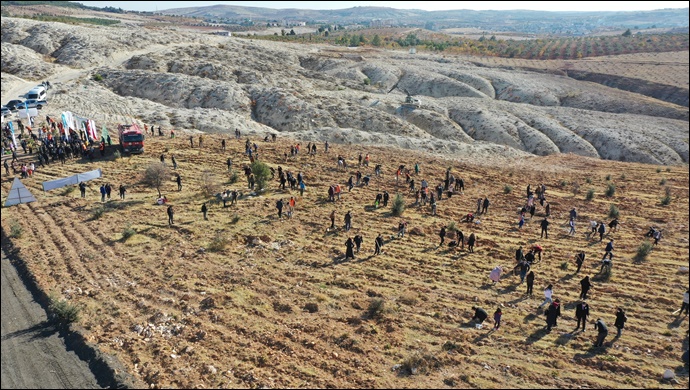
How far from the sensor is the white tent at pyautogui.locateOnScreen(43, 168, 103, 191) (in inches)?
1043

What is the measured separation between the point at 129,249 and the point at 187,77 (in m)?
41.4

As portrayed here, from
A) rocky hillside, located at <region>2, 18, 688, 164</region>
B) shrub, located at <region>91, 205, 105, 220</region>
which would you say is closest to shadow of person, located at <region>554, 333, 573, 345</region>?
shrub, located at <region>91, 205, 105, 220</region>

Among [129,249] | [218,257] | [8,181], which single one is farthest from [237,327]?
[8,181]

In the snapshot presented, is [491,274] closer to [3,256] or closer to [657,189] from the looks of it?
[3,256]

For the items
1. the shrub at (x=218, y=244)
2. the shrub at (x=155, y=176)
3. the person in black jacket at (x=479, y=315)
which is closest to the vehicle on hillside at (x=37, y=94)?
the shrub at (x=155, y=176)

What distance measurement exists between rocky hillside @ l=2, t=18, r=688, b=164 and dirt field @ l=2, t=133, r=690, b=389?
1811 centimetres

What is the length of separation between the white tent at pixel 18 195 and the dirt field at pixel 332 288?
43.5 inches

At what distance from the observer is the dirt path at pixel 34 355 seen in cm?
1214

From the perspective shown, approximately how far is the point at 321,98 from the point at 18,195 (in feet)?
125

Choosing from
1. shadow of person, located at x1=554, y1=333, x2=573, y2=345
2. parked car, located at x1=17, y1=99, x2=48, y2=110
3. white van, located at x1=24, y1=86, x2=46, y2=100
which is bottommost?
shadow of person, located at x1=554, y1=333, x2=573, y2=345

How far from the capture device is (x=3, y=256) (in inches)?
746

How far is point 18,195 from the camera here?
71.2ft

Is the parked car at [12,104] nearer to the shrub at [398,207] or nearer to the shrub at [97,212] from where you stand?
the shrub at [97,212]

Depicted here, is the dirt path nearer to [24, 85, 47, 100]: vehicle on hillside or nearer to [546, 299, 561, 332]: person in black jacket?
[546, 299, 561, 332]: person in black jacket
